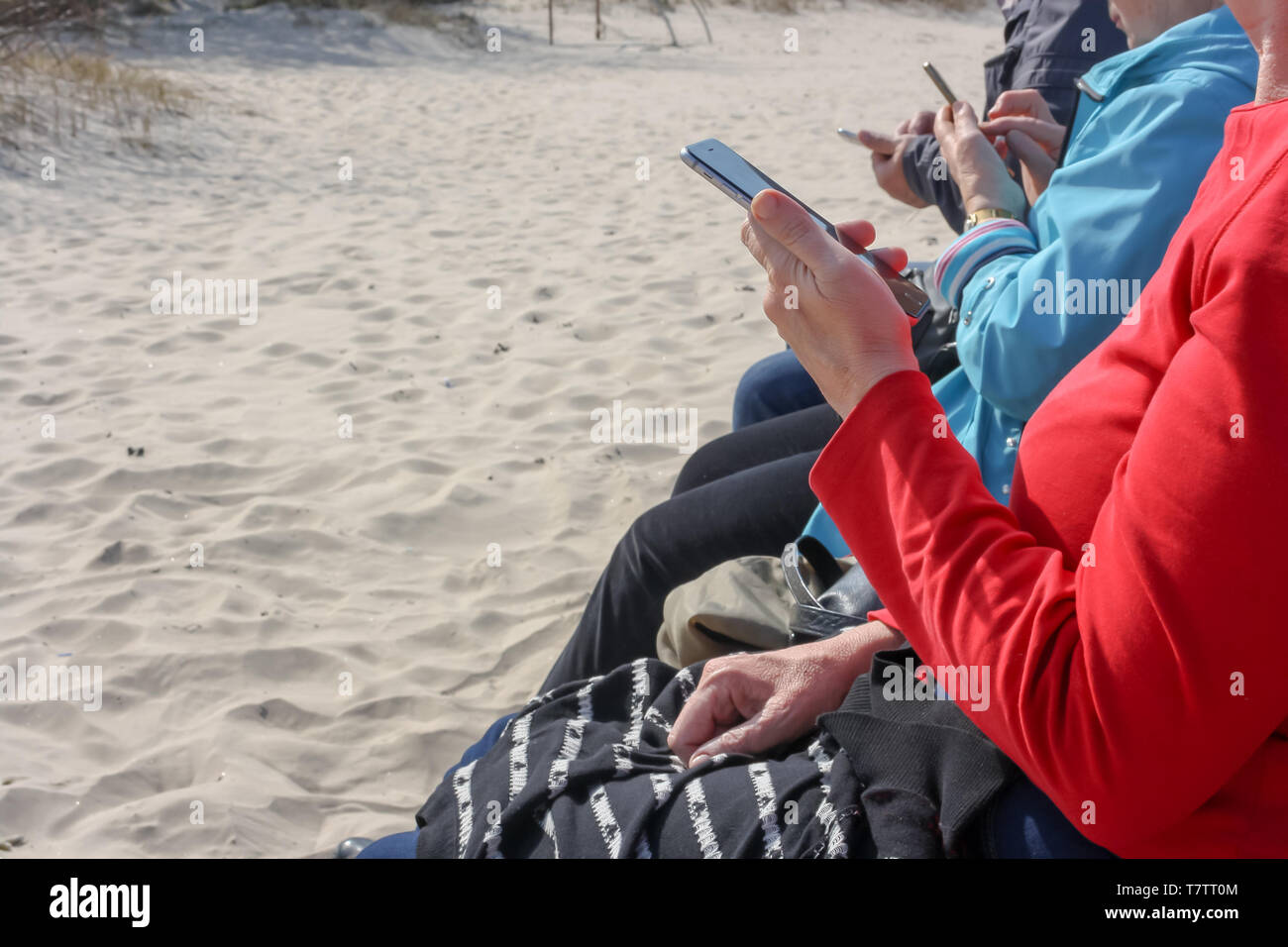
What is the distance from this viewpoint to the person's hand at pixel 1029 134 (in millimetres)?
2002

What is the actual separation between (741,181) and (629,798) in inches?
31.0

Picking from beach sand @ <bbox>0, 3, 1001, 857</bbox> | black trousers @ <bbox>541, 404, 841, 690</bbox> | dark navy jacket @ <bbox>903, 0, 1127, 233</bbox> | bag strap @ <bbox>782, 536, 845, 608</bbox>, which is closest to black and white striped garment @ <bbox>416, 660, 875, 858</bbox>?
bag strap @ <bbox>782, 536, 845, 608</bbox>

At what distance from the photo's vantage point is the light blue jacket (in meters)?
1.46

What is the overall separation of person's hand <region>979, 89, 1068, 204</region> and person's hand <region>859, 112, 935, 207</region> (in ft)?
0.69

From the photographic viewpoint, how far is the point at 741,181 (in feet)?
4.61

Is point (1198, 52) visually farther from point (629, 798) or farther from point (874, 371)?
point (629, 798)

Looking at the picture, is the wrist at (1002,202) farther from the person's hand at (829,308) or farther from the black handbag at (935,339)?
the person's hand at (829,308)

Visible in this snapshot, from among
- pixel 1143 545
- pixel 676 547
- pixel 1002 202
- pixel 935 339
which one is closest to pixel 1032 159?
pixel 1002 202

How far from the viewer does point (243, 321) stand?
4500 mm

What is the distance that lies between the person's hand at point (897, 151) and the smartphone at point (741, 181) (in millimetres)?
1078

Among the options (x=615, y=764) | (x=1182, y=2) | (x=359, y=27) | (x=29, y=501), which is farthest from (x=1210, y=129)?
(x=359, y=27)

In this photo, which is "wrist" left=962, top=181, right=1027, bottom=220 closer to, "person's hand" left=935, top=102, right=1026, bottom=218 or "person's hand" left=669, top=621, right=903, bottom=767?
"person's hand" left=935, top=102, right=1026, bottom=218
